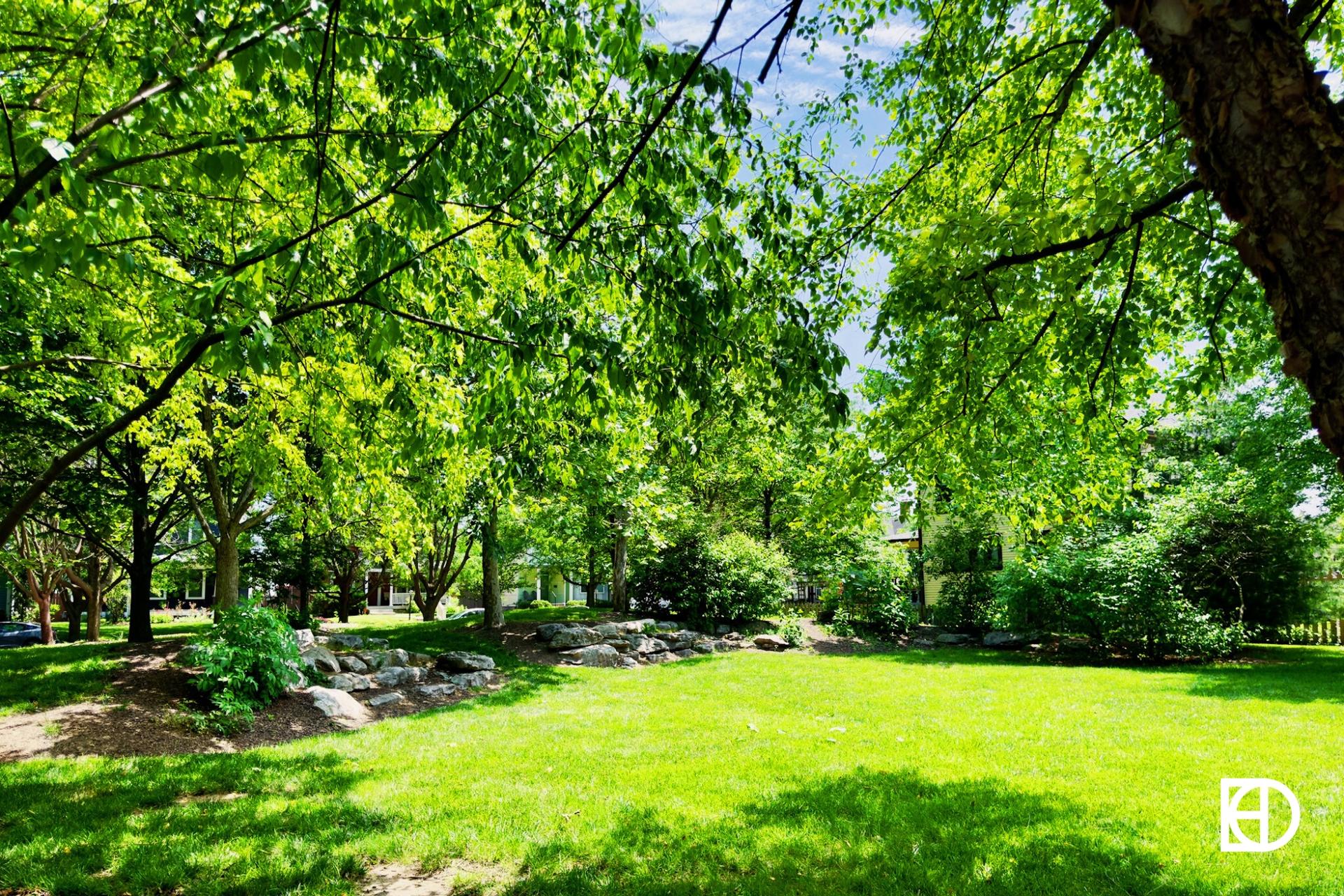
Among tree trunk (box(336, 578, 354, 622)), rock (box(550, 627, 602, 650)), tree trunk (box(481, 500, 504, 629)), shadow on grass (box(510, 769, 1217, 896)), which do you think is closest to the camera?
shadow on grass (box(510, 769, 1217, 896))

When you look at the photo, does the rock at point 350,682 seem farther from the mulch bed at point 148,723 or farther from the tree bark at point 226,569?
the tree bark at point 226,569

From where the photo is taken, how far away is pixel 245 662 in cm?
864

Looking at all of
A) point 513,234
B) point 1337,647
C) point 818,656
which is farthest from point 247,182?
point 1337,647

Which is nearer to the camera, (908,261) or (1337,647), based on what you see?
(908,261)

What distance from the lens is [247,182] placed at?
585 cm

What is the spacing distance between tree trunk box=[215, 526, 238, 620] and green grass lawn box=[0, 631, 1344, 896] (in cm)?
517

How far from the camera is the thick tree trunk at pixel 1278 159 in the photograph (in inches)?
67.4

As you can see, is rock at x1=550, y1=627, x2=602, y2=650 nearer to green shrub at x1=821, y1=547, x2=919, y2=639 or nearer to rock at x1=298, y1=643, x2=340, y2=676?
rock at x1=298, y1=643, x2=340, y2=676

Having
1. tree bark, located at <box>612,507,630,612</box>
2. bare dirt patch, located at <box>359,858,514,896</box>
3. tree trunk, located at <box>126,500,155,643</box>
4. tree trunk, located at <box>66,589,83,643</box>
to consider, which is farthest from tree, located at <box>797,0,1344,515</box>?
tree trunk, located at <box>66,589,83,643</box>

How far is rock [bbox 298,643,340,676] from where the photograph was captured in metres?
10.9

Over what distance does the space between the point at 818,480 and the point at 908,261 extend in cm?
266

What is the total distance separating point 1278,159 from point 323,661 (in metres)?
12.4

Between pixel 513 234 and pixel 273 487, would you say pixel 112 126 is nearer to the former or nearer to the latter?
pixel 513 234

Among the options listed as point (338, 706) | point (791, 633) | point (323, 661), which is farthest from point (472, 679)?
point (791, 633)
